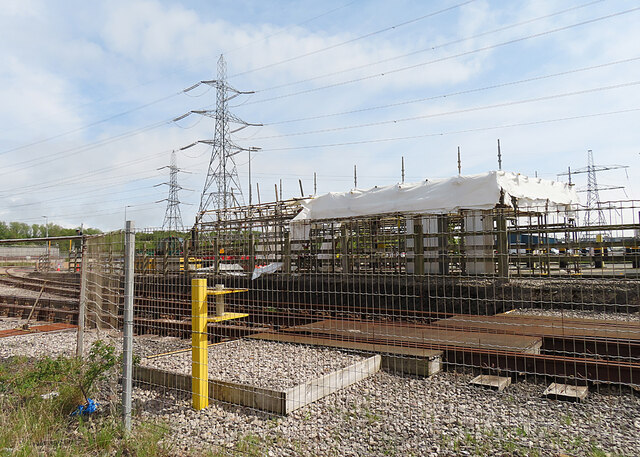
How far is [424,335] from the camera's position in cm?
732

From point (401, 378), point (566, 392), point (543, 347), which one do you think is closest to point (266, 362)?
→ point (401, 378)

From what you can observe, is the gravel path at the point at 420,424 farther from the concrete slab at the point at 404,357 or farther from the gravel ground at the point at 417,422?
the concrete slab at the point at 404,357

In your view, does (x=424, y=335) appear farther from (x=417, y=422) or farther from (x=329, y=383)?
(x=417, y=422)

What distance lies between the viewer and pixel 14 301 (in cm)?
1580

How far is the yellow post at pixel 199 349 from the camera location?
5.20m

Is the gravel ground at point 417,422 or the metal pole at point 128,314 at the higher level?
the metal pole at point 128,314

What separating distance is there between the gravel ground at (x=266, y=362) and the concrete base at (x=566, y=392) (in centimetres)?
245

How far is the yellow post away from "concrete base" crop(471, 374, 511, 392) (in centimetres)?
324

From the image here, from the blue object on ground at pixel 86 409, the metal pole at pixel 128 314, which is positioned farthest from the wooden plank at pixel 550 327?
the blue object on ground at pixel 86 409

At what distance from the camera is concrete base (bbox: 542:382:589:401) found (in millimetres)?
4969

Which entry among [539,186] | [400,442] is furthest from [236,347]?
[539,186]

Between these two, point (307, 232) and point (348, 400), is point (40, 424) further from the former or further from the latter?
point (307, 232)

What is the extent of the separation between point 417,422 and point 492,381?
1481 mm

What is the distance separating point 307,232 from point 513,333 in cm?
849
